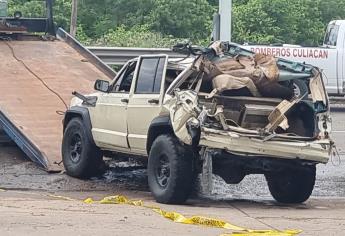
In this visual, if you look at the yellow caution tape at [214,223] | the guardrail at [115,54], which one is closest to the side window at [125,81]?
the yellow caution tape at [214,223]

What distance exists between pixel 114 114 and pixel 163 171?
1.67 meters

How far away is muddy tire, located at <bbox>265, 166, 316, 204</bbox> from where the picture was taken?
38.5 feet

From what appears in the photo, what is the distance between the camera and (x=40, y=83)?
1636cm

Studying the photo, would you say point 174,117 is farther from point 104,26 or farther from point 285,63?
point 104,26

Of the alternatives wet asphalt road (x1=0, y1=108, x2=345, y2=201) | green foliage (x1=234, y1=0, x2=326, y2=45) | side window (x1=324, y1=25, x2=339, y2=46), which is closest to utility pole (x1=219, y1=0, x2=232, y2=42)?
side window (x1=324, y1=25, x2=339, y2=46)

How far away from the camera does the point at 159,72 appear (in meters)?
11.8

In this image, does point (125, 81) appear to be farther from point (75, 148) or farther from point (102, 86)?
point (75, 148)

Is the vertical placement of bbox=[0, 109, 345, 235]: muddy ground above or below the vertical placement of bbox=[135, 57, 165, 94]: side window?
below

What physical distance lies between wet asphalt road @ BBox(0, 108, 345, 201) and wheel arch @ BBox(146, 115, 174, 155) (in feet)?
3.93

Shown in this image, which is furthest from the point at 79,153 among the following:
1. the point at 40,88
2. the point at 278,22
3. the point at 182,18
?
the point at 278,22

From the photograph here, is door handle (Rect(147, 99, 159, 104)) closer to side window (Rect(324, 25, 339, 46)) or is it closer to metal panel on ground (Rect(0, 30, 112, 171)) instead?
metal panel on ground (Rect(0, 30, 112, 171))

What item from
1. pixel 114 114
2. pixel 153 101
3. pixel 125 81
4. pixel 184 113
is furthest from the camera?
pixel 125 81

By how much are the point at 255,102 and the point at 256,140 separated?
2.60ft

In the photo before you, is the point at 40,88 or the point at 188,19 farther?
the point at 188,19
